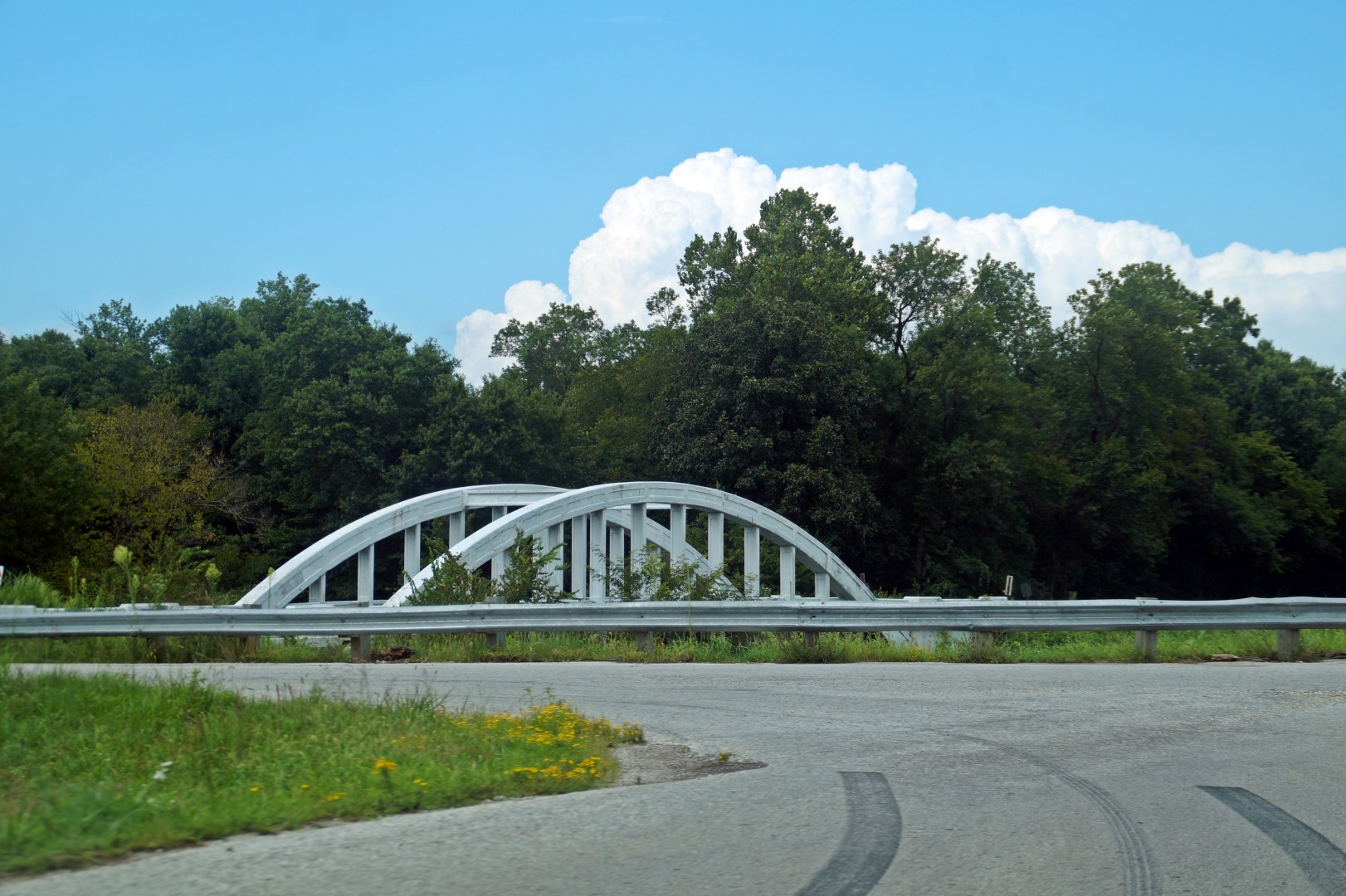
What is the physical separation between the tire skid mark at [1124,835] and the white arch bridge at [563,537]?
38.6 ft

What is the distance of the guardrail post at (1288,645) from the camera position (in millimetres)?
12164

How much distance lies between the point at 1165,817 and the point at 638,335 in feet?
227

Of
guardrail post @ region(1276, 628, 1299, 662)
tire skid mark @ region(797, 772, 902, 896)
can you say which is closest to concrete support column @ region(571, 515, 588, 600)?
guardrail post @ region(1276, 628, 1299, 662)

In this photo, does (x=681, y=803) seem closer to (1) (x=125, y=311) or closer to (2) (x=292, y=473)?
(2) (x=292, y=473)

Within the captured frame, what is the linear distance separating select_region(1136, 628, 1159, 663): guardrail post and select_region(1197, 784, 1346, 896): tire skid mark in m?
6.31

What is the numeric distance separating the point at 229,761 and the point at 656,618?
24.2 ft

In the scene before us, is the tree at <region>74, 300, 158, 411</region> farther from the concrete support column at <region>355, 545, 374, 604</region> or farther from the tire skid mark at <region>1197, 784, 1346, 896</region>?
the tire skid mark at <region>1197, 784, 1346, 896</region>

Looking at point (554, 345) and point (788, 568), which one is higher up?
point (554, 345)

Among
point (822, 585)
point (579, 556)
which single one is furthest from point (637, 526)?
point (822, 585)

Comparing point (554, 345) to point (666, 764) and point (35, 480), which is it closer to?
point (35, 480)

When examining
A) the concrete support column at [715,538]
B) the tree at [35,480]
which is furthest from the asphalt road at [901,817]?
the tree at [35,480]

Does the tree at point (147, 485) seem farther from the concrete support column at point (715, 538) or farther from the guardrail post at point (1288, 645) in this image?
the guardrail post at point (1288, 645)

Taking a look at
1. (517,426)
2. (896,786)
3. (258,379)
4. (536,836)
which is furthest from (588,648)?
(258,379)

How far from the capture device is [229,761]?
6.37 meters
